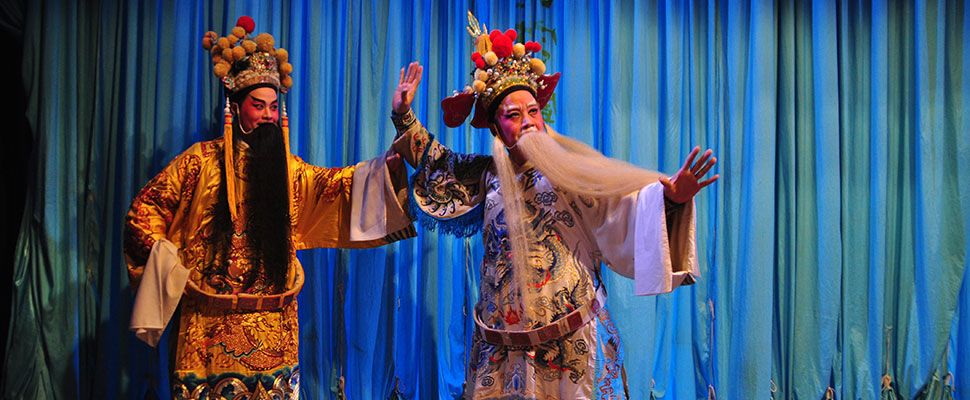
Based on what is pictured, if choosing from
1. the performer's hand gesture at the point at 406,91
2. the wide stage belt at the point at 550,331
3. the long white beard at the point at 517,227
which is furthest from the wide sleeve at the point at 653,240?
the performer's hand gesture at the point at 406,91

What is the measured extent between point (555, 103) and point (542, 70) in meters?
0.84

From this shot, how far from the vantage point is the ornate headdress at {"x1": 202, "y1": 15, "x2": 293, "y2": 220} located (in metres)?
2.60

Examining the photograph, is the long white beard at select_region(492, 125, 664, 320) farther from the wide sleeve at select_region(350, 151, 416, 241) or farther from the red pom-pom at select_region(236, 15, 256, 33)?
the red pom-pom at select_region(236, 15, 256, 33)

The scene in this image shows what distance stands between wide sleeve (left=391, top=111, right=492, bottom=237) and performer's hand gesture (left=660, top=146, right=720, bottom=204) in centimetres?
70

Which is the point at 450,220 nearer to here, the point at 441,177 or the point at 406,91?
the point at 441,177

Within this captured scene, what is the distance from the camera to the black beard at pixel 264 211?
2549 millimetres

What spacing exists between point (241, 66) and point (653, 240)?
5.32 ft

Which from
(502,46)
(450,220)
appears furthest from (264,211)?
(502,46)

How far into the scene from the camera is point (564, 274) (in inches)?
92.8

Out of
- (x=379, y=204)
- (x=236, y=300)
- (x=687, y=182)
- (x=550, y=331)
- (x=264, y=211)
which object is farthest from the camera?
(x=379, y=204)

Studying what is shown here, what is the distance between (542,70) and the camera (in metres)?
2.57

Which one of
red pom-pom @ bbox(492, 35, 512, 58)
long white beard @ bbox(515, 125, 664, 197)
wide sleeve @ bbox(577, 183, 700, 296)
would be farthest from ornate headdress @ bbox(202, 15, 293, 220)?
wide sleeve @ bbox(577, 183, 700, 296)

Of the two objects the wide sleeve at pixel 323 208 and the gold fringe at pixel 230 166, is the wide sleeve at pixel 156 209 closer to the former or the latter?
the gold fringe at pixel 230 166

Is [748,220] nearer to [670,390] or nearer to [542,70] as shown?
[670,390]
